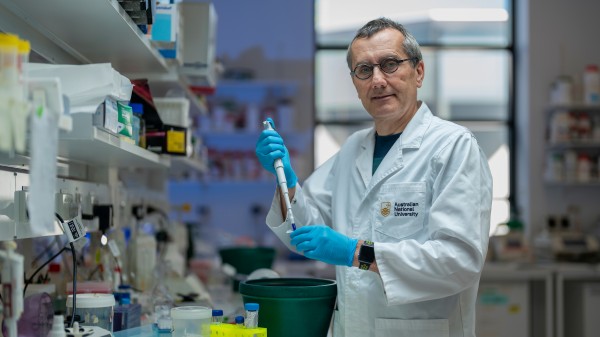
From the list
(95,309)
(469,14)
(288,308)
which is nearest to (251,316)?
(288,308)

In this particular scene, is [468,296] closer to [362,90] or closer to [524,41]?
[362,90]

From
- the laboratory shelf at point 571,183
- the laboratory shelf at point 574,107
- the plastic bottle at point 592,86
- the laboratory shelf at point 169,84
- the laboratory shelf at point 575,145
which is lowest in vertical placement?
the laboratory shelf at point 571,183

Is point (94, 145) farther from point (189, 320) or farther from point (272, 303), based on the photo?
point (272, 303)

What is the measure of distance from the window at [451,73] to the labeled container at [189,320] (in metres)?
4.80

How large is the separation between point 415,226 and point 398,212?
6 cm

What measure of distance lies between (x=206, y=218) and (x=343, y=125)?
57.3 inches

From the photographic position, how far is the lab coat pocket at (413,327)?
211cm

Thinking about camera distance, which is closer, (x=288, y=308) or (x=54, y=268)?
(x=288, y=308)

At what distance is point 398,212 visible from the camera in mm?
2174

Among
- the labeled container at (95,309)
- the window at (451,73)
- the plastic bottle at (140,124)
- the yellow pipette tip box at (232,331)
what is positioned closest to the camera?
the yellow pipette tip box at (232,331)

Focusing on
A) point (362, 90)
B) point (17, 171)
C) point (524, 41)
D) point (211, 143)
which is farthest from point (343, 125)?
point (17, 171)

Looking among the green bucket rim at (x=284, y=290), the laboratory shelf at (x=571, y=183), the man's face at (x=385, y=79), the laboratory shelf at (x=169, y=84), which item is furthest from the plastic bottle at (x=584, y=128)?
→ the green bucket rim at (x=284, y=290)

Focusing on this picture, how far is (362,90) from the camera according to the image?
2.30 meters

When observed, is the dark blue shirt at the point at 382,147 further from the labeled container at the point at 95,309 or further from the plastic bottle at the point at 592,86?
the plastic bottle at the point at 592,86
